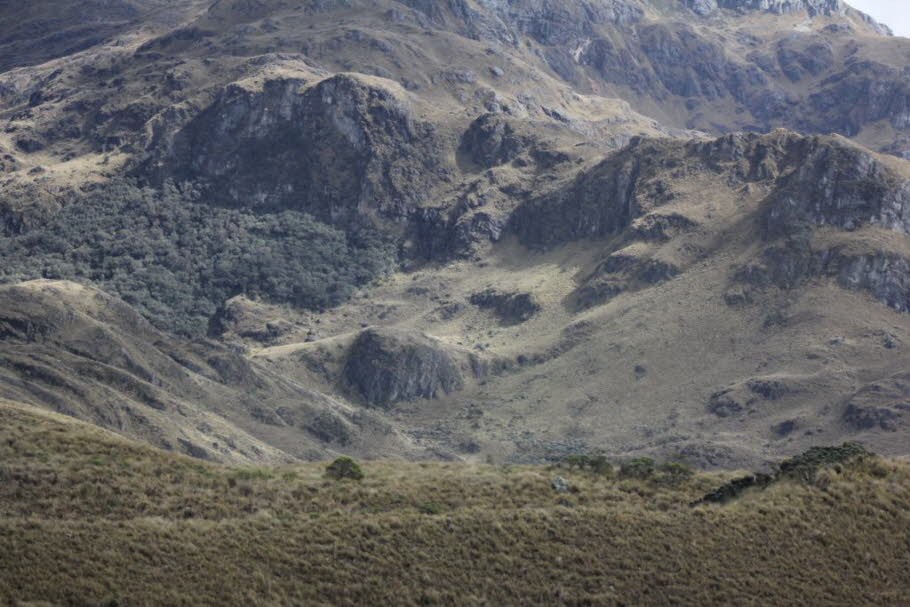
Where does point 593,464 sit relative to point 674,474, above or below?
below

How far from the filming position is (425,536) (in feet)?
225

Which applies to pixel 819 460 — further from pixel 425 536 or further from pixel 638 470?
pixel 425 536

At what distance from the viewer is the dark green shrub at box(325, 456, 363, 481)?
3108 inches

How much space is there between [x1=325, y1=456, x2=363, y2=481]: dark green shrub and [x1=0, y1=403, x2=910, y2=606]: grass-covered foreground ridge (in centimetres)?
68

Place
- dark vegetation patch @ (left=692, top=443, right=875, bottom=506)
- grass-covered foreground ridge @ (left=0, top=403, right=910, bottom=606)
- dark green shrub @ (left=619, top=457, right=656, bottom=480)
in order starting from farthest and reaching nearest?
dark green shrub @ (left=619, top=457, right=656, bottom=480) < dark vegetation patch @ (left=692, top=443, right=875, bottom=506) < grass-covered foreground ridge @ (left=0, top=403, right=910, bottom=606)

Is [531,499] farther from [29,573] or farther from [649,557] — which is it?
[29,573]

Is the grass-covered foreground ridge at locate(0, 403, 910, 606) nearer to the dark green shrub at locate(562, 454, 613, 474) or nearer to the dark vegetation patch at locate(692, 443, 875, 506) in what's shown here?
the dark vegetation patch at locate(692, 443, 875, 506)

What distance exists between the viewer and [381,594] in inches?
2496

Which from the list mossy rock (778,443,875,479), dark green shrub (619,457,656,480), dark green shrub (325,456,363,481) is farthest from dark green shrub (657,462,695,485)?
dark green shrub (325,456,363,481)

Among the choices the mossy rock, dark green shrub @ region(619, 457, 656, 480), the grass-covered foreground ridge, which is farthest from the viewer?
dark green shrub @ region(619, 457, 656, 480)

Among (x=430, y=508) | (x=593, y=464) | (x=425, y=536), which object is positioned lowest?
(x=593, y=464)

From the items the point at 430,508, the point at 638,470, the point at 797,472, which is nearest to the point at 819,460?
the point at 797,472

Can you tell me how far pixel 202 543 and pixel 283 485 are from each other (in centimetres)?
1066

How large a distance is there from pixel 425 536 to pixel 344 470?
1249 centimetres
